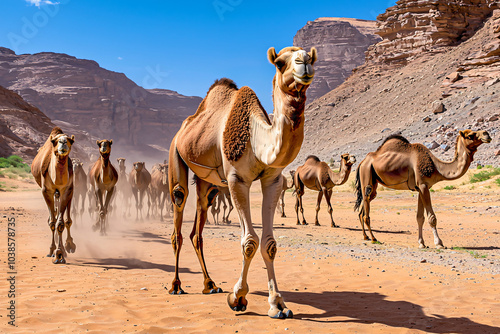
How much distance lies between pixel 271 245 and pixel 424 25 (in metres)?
70.6

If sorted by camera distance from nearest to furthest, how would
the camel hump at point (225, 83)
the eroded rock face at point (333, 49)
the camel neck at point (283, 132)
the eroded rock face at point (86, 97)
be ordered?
the camel neck at point (283, 132) → the camel hump at point (225, 83) → the eroded rock face at point (86, 97) → the eroded rock face at point (333, 49)

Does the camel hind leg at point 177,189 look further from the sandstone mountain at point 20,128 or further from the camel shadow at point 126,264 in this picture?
the sandstone mountain at point 20,128

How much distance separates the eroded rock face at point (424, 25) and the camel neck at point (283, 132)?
215ft

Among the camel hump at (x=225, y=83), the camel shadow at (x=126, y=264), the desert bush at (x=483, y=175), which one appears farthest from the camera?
the desert bush at (x=483, y=175)

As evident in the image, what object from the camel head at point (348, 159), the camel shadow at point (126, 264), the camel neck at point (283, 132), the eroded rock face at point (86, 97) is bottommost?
the camel shadow at point (126, 264)

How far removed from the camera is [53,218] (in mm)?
8992

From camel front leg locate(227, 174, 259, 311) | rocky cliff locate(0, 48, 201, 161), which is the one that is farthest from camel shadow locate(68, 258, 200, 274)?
rocky cliff locate(0, 48, 201, 161)

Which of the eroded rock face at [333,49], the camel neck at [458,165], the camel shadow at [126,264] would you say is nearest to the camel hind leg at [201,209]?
the camel shadow at [126,264]

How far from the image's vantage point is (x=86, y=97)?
128250 mm

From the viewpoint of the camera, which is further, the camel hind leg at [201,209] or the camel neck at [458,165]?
the camel neck at [458,165]

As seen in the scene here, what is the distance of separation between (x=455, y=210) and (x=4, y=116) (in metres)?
63.0

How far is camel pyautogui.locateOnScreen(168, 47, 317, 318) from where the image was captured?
4336 mm

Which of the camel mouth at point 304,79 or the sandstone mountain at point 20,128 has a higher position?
the sandstone mountain at point 20,128

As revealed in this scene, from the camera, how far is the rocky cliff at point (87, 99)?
12375 centimetres
